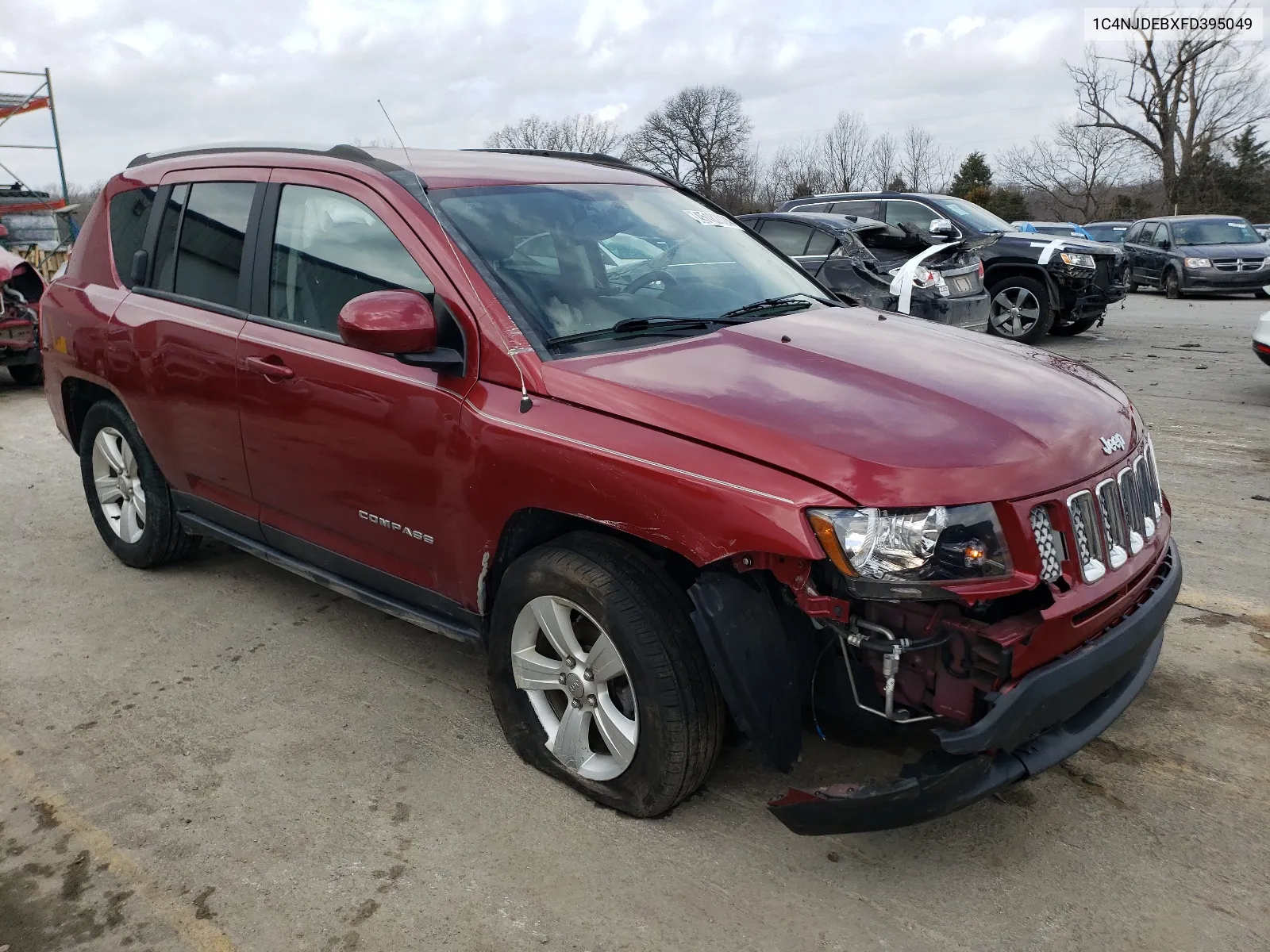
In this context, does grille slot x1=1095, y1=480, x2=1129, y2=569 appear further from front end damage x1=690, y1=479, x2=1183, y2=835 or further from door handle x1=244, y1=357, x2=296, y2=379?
door handle x1=244, y1=357, x2=296, y2=379

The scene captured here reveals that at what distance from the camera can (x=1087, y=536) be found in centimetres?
253

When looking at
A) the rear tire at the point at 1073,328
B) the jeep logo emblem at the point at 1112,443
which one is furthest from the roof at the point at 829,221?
the jeep logo emblem at the point at 1112,443

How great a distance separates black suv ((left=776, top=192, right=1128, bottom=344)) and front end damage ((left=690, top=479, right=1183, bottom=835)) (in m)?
9.63

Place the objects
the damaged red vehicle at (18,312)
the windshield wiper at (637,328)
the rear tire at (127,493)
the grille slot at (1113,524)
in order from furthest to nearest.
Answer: the damaged red vehicle at (18,312)
the rear tire at (127,493)
the windshield wiper at (637,328)
the grille slot at (1113,524)

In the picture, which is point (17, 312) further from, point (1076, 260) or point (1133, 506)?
point (1076, 260)

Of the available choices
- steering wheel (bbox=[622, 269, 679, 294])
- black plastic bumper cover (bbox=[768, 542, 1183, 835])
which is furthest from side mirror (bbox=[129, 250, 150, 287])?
black plastic bumper cover (bbox=[768, 542, 1183, 835])

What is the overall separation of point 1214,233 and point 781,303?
18.6m

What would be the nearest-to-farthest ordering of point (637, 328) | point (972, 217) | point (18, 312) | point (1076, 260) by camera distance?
point (637, 328) → point (18, 312) → point (1076, 260) → point (972, 217)

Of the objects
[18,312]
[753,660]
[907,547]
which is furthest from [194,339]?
[18,312]

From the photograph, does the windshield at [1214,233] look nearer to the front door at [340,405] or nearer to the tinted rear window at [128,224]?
the tinted rear window at [128,224]

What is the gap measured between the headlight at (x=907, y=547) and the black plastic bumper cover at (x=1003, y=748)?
12.0 inches

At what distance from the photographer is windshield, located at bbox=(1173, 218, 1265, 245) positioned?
18.7 metres

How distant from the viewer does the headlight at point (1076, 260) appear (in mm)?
11484

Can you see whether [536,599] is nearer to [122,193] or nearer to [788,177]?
[122,193]
